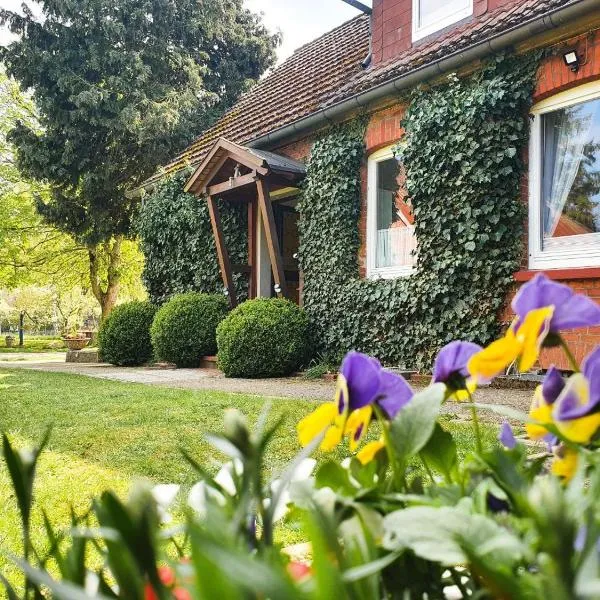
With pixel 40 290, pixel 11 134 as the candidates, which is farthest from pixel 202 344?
pixel 40 290

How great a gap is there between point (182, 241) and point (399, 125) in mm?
4920

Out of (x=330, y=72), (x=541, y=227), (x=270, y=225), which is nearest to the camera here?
(x=541, y=227)

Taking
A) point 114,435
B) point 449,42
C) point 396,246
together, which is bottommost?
point 114,435

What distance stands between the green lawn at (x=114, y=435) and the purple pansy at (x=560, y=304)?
0.70 metres

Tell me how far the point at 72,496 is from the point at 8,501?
31cm

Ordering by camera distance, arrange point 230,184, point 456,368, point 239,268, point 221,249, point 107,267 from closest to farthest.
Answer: point 456,368
point 230,184
point 221,249
point 239,268
point 107,267

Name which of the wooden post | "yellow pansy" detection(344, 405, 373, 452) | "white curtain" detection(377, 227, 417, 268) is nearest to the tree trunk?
the wooden post

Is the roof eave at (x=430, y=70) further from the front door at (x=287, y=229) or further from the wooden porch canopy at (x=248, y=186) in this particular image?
the front door at (x=287, y=229)

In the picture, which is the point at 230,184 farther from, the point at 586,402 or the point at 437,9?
the point at 586,402

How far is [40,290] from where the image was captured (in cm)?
3762

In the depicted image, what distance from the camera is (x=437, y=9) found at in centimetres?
789

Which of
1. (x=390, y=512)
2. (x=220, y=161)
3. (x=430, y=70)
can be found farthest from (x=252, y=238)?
(x=390, y=512)

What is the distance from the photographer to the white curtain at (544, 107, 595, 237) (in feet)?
19.9

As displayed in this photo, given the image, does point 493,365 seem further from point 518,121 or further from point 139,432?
point 518,121
